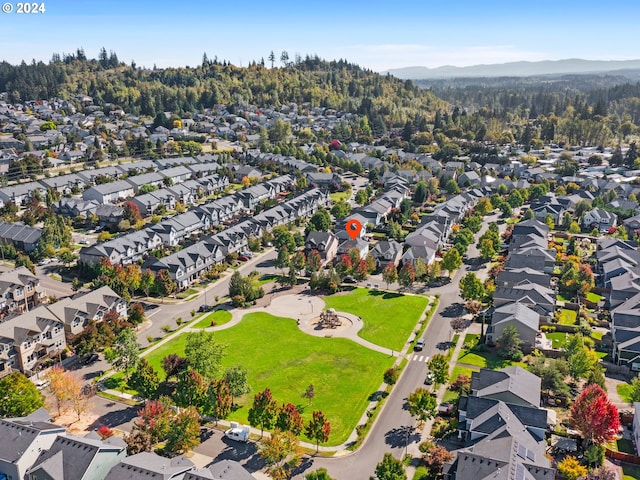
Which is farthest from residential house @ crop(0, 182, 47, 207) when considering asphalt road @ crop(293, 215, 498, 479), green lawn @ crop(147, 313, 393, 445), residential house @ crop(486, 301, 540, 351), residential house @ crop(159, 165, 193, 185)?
residential house @ crop(486, 301, 540, 351)

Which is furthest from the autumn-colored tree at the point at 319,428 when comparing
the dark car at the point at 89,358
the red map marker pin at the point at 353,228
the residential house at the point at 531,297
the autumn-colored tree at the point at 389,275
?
Result: the red map marker pin at the point at 353,228

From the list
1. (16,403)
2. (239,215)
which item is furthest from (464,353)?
(239,215)

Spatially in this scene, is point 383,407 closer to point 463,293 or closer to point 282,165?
point 463,293

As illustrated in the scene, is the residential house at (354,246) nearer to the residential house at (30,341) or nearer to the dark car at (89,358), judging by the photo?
the dark car at (89,358)

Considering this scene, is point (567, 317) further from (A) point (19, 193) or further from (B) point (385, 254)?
(A) point (19, 193)

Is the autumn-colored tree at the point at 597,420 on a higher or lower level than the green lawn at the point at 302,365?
higher
